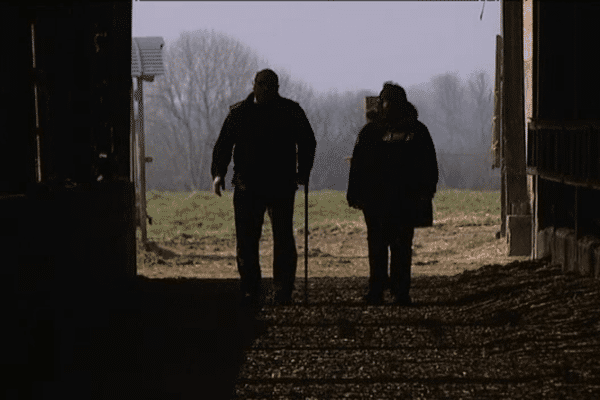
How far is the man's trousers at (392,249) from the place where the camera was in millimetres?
8062

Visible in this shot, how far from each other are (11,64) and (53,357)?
2.03m

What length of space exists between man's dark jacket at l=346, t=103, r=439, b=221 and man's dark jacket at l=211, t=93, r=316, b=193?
55cm

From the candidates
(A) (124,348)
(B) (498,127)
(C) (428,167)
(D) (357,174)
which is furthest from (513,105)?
(A) (124,348)

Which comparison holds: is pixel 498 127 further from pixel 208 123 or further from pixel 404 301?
pixel 208 123

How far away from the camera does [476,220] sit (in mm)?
20625

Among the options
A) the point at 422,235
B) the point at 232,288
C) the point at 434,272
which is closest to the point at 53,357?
the point at 232,288

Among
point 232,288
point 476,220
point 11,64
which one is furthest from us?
point 476,220

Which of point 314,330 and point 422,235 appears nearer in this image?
point 314,330

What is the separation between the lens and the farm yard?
523 cm

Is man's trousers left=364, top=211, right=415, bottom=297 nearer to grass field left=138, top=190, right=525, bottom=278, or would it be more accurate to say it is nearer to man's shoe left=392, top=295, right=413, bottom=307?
man's shoe left=392, top=295, right=413, bottom=307

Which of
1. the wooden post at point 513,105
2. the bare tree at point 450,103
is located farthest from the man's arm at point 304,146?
the bare tree at point 450,103

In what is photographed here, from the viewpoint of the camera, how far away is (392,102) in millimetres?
7930

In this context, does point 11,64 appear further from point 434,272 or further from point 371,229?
point 434,272

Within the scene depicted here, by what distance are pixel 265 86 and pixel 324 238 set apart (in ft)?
40.4
